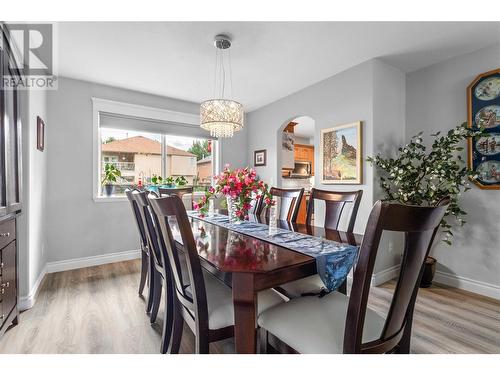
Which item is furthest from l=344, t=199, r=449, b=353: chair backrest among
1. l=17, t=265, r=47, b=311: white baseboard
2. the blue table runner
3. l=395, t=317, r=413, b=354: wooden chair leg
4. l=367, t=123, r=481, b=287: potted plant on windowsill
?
l=17, t=265, r=47, b=311: white baseboard

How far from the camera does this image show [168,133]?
4.02 metres

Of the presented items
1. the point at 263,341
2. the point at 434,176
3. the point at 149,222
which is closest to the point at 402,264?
the point at 263,341

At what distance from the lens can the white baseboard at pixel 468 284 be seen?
8.00ft

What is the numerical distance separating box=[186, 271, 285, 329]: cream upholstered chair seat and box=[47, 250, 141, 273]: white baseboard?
258 cm

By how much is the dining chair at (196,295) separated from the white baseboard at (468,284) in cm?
242

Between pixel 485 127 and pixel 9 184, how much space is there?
4.14 m

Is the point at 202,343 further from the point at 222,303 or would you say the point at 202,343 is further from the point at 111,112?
the point at 111,112

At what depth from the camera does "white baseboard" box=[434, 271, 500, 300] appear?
2438mm

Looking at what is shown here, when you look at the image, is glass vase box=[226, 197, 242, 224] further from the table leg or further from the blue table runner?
the table leg

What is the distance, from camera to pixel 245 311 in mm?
1056

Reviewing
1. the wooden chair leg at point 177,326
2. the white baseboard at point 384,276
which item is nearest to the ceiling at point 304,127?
the white baseboard at point 384,276

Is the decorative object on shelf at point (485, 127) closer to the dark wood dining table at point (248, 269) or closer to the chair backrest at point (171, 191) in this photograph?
the dark wood dining table at point (248, 269)
